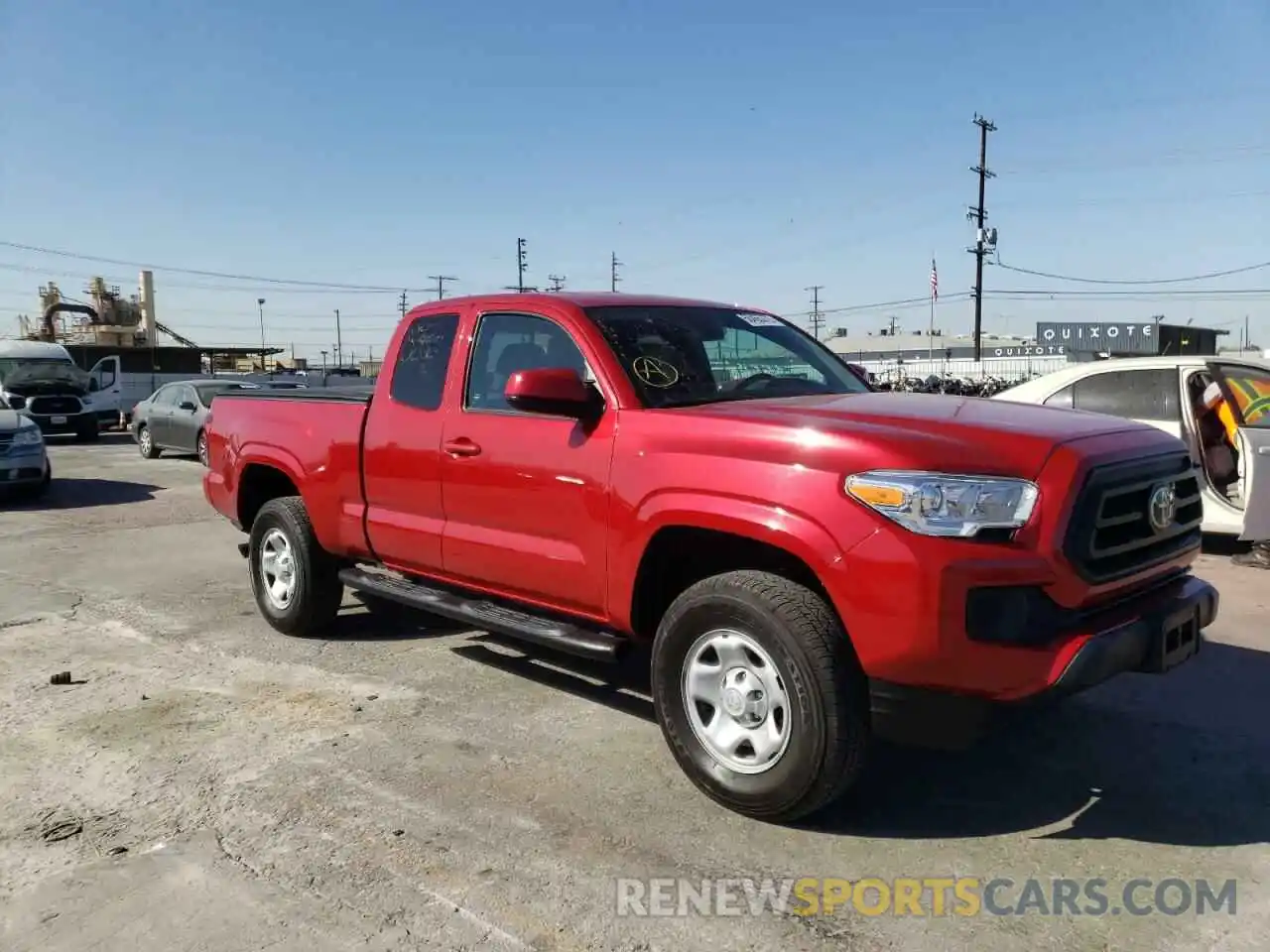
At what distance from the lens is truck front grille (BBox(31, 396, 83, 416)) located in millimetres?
21250

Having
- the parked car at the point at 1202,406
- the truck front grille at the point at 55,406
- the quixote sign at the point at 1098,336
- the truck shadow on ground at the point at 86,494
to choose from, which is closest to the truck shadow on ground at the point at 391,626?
the parked car at the point at 1202,406

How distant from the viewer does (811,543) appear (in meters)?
3.29

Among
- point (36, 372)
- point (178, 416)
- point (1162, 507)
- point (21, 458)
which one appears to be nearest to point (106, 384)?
point (36, 372)

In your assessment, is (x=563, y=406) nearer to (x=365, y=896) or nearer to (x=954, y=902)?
(x=365, y=896)

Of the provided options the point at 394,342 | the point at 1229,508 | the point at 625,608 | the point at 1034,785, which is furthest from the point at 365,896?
the point at 1229,508

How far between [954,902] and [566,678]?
2576 mm

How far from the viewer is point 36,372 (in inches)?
869

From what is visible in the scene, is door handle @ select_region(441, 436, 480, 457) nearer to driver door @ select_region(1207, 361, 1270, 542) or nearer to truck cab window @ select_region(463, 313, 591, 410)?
truck cab window @ select_region(463, 313, 591, 410)

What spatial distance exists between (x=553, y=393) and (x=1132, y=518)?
2.15m

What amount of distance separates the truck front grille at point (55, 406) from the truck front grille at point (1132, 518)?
22.8 m

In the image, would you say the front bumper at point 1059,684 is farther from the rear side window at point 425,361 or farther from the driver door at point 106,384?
the driver door at point 106,384

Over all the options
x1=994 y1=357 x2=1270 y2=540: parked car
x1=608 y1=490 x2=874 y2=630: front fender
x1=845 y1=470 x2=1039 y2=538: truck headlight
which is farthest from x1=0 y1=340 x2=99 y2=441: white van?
x1=845 y1=470 x2=1039 y2=538: truck headlight

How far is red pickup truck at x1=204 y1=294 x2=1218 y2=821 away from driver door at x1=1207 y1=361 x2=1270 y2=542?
402 cm

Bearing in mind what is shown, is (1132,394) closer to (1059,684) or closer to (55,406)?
(1059,684)
